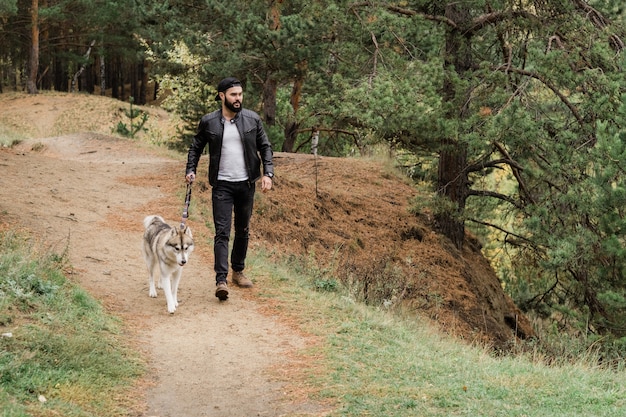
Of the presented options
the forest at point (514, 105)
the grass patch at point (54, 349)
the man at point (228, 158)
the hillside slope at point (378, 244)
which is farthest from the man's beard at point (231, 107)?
the forest at point (514, 105)

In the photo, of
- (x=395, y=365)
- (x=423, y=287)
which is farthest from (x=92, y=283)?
(x=423, y=287)

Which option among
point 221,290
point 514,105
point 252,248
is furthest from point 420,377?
point 514,105

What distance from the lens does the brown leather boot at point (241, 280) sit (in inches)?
386

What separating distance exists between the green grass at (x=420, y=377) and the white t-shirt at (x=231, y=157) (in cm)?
167

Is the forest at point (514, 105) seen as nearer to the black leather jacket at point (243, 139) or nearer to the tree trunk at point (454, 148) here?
the tree trunk at point (454, 148)

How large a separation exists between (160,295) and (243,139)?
7.24 feet

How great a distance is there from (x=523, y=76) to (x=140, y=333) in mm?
8598

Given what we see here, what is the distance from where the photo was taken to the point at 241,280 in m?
9.83

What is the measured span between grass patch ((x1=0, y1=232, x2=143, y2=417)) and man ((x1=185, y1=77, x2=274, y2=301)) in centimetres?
169

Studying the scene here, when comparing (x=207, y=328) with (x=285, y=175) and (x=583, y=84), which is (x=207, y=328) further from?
(x=285, y=175)

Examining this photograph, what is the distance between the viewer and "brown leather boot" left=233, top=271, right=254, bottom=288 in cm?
980

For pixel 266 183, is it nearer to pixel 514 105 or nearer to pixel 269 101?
pixel 514 105

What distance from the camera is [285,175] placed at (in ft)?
59.5

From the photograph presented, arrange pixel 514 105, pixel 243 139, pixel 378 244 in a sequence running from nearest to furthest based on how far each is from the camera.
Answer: pixel 243 139 < pixel 514 105 < pixel 378 244
